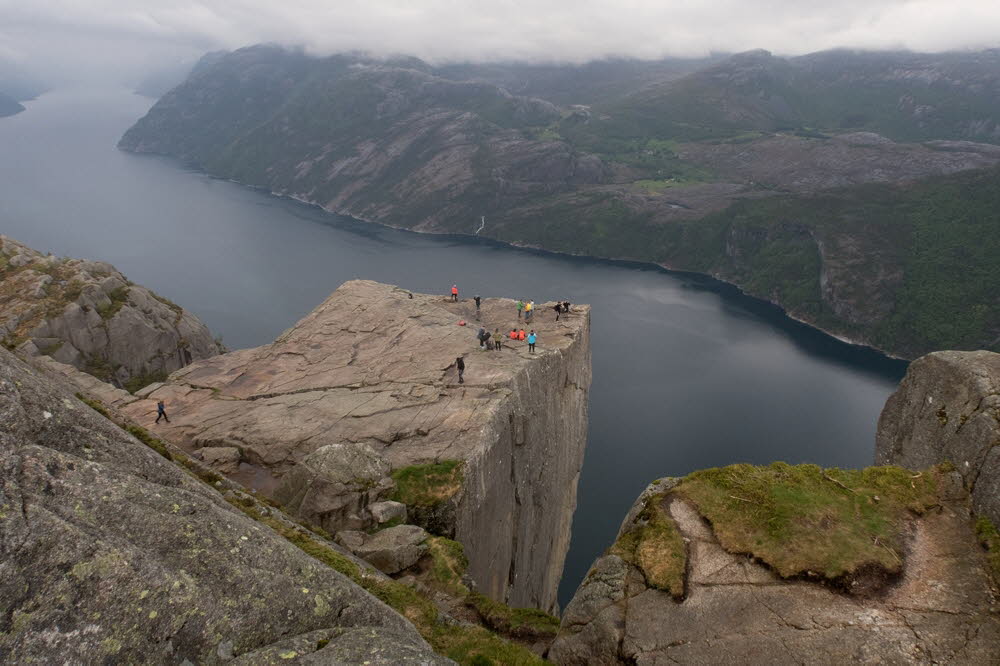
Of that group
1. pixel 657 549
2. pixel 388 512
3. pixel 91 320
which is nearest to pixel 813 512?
pixel 657 549

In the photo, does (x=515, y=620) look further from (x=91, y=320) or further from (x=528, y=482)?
(x=91, y=320)

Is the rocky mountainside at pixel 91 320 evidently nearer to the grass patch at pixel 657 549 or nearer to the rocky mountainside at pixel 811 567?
the grass patch at pixel 657 549

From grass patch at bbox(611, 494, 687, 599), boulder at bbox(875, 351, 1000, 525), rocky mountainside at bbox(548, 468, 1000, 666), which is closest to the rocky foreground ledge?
grass patch at bbox(611, 494, 687, 599)

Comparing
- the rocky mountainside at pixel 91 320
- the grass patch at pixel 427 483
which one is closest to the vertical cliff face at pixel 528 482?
the grass patch at pixel 427 483

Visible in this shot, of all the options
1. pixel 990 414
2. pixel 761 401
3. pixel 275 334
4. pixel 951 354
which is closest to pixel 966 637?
pixel 990 414

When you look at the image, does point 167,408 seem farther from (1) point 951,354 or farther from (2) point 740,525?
(1) point 951,354

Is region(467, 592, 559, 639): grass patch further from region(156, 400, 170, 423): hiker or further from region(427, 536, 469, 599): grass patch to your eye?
region(156, 400, 170, 423): hiker
